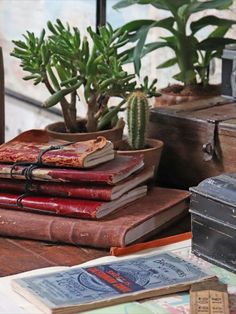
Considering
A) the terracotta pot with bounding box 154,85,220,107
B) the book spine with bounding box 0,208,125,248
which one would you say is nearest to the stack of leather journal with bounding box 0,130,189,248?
the book spine with bounding box 0,208,125,248

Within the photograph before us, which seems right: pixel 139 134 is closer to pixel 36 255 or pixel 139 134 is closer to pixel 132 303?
pixel 36 255

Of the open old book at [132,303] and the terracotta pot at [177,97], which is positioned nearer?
the open old book at [132,303]

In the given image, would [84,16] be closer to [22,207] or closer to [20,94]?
[20,94]

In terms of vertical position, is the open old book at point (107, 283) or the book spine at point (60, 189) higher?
the book spine at point (60, 189)

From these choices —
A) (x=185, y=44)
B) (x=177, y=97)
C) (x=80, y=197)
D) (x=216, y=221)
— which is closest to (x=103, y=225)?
(x=80, y=197)

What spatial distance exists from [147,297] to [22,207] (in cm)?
42

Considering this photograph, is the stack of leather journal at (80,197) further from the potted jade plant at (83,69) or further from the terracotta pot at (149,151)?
the potted jade plant at (83,69)

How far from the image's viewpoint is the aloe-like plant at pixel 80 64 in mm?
1599

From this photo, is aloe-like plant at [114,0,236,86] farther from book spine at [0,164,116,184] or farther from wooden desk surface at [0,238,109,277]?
wooden desk surface at [0,238,109,277]

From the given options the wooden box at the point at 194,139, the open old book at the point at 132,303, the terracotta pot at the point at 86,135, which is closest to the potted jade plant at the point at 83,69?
the terracotta pot at the point at 86,135

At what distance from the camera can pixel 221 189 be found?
128 centimetres

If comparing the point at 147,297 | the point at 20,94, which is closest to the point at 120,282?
the point at 147,297

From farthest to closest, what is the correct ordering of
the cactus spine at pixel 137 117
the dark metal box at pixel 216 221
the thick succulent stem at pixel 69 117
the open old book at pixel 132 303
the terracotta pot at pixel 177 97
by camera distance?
the terracotta pot at pixel 177 97, the thick succulent stem at pixel 69 117, the cactus spine at pixel 137 117, the dark metal box at pixel 216 221, the open old book at pixel 132 303

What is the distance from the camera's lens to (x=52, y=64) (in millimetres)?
1661
